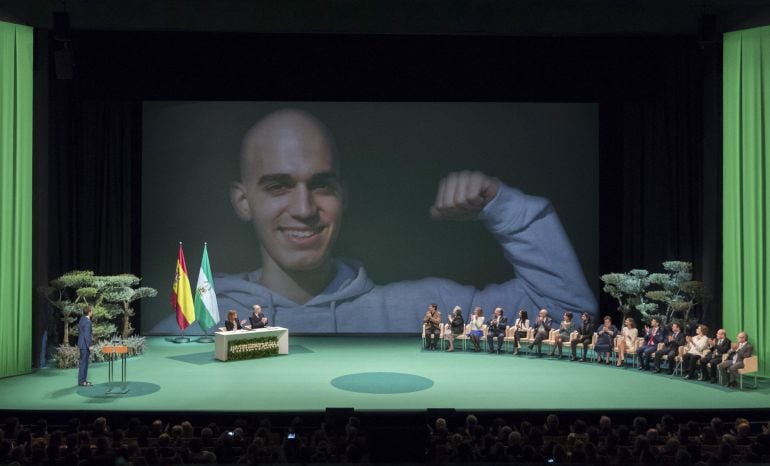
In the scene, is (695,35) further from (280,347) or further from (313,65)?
(280,347)

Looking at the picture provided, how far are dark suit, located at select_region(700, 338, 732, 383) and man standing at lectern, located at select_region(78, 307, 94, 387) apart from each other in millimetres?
8748

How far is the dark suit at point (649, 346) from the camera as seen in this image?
12.0 m

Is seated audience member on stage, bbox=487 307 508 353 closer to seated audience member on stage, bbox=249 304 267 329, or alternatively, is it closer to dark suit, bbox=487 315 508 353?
dark suit, bbox=487 315 508 353

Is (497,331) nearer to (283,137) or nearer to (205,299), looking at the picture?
(205,299)

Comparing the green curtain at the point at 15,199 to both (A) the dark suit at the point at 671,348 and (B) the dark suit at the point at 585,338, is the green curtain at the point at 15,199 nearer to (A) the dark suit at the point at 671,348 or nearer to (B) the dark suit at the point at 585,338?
(B) the dark suit at the point at 585,338

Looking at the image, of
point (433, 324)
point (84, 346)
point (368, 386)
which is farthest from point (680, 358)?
point (84, 346)

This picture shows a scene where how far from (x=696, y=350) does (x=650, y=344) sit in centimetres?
82

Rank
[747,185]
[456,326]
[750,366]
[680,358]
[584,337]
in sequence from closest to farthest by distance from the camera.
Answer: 1. [750,366]
2. [680,358]
3. [747,185]
4. [584,337]
5. [456,326]

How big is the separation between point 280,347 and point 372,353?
5.31 feet

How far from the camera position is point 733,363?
10875 mm

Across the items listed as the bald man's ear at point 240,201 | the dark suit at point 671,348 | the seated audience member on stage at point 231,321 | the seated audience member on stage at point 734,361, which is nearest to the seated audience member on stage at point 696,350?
the dark suit at point 671,348

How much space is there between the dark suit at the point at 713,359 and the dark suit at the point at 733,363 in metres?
0.10

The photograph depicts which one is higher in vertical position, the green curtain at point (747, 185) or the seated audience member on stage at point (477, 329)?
the green curtain at point (747, 185)

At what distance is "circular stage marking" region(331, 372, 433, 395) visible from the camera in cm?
1064
